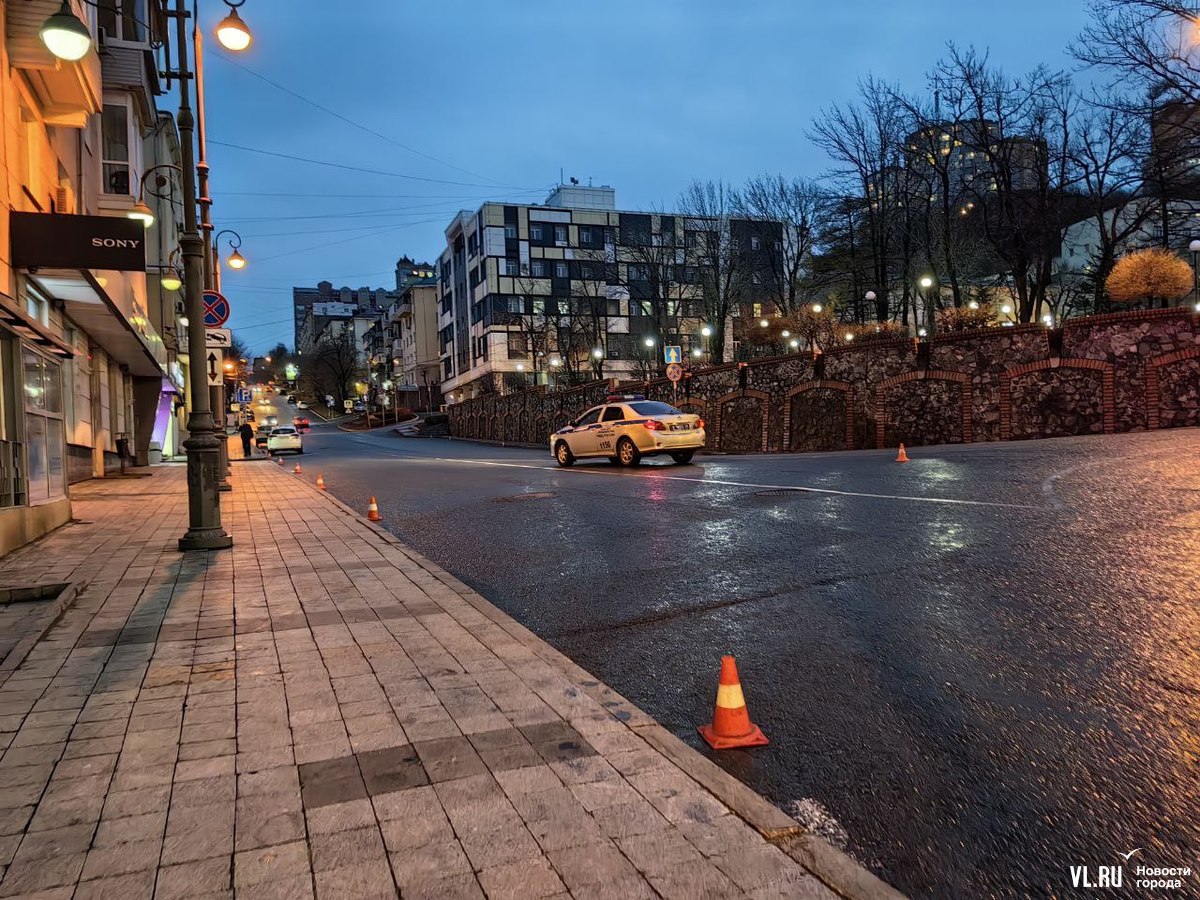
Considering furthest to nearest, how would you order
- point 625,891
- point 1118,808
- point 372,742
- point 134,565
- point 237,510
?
1. point 237,510
2. point 134,565
3. point 372,742
4. point 1118,808
5. point 625,891

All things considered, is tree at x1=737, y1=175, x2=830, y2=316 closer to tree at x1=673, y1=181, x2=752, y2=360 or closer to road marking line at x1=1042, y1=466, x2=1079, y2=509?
tree at x1=673, y1=181, x2=752, y2=360

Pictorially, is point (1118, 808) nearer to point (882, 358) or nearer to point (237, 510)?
point (237, 510)

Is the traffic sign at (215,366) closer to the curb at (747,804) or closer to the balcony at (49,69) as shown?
the balcony at (49,69)

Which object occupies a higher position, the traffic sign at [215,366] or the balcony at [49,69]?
the balcony at [49,69]

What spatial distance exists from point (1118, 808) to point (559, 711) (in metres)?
2.35

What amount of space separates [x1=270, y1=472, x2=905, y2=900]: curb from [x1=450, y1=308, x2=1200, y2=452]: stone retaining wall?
842 inches

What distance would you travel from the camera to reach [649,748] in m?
3.36

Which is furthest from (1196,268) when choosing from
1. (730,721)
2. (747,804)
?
(747,804)

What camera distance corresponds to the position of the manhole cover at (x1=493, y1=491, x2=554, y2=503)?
13263mm

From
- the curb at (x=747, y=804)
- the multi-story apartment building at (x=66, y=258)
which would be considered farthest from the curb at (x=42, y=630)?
the curb at (x=747, y=804)

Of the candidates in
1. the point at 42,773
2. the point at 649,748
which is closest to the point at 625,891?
the point at 649,748

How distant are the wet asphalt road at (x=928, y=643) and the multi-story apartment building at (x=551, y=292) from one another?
5122 centimetres

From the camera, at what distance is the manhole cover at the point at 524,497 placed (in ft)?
43.5

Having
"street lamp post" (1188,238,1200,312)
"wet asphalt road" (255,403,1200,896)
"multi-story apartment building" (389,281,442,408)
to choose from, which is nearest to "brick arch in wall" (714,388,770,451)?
"wet asphalt road" (255,403,1200,896)
